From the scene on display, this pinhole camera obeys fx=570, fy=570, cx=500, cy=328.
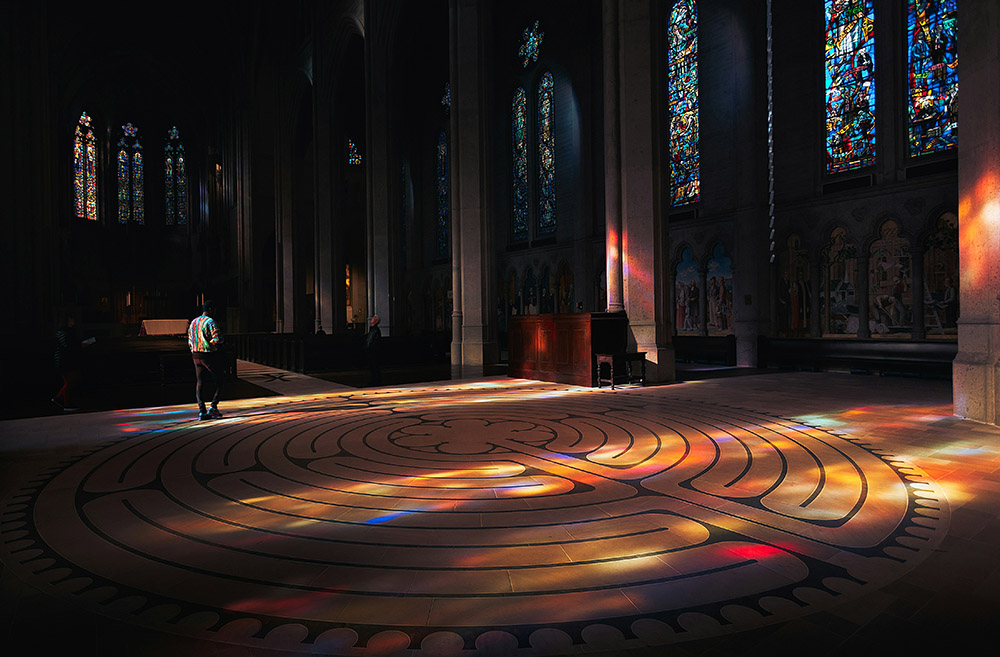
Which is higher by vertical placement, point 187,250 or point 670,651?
point 187,250

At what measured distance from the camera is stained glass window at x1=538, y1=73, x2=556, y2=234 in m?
23.4

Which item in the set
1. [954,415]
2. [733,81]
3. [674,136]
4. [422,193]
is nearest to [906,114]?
[733,81]

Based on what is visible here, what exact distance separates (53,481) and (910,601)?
19.4ft

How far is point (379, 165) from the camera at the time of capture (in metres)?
20.5

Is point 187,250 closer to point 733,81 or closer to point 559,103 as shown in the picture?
point 559,103

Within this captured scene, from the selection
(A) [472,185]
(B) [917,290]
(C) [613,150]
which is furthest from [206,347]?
(B) [917,290]

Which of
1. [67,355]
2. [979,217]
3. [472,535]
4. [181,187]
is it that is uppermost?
[181,187]

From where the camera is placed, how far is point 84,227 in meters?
40.0

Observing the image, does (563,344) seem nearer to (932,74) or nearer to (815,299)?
(815,299)

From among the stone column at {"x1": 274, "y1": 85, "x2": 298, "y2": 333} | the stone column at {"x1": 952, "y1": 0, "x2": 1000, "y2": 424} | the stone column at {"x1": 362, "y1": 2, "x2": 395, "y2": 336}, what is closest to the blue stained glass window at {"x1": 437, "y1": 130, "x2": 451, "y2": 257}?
the stone column at {"x1": 274, "y1": 85, "x2": 298, "y2": 333}

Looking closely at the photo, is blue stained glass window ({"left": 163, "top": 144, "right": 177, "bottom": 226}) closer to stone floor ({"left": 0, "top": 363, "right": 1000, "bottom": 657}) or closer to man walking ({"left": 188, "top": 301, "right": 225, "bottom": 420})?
man walking ({"left": 188, "top": 301, "right": 225, "bottom": 420})

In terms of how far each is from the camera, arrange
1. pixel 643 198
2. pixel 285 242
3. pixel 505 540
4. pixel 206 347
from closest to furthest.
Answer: pixel 505 540, pixel 206 347, pixel 643 198, pixel 285 242

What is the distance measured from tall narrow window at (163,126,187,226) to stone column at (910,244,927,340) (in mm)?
46659

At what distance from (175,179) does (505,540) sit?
162 feet
